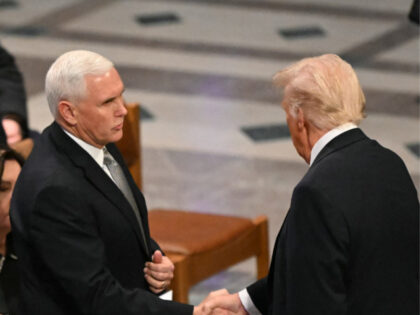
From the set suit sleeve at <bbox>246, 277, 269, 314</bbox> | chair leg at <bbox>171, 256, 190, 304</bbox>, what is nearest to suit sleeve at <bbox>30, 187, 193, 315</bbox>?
suit sleeve at <bbox>246, 277, 269, 314</bbox>

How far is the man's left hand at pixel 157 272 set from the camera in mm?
3156

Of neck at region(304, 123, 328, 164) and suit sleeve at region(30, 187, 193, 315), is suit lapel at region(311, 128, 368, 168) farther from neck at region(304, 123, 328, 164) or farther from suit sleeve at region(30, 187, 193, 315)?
suit sleeve at region(30, 187, 193, 315)

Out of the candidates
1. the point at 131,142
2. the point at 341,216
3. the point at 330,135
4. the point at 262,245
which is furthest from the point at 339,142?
the point at 131,142

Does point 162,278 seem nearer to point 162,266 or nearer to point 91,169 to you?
point 162,266

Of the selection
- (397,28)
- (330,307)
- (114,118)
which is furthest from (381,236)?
(397,28)

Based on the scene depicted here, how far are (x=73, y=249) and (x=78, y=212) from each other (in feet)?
0.32

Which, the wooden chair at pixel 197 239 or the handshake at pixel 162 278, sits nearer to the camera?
the handshake at pixel 162 278

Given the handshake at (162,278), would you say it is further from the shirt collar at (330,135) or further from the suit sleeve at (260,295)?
the shirt collar at (330,135)

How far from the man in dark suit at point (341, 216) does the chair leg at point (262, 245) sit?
182cm

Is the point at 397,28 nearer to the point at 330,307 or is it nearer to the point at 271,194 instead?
the point at 271,194

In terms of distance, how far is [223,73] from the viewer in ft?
26.6

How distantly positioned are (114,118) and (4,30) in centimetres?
654

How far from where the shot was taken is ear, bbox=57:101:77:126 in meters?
2.88

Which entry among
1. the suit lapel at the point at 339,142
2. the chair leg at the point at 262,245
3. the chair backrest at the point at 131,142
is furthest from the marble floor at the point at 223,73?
the suit lapel at the point at 339,142
